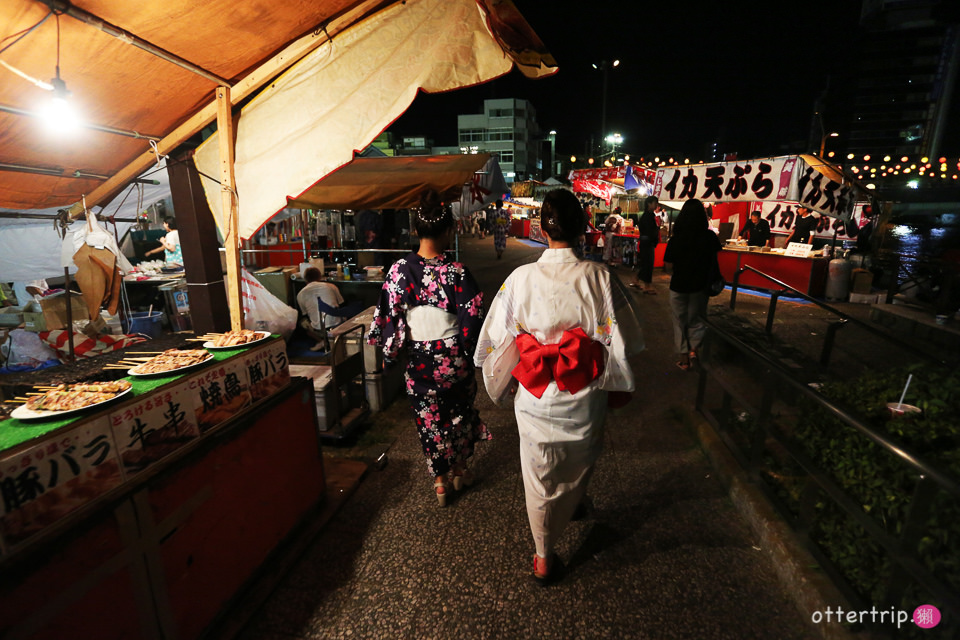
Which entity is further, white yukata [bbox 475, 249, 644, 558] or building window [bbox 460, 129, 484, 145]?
building window [bbox 460, 129, 484, 145]

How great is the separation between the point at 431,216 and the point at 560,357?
1.59 m

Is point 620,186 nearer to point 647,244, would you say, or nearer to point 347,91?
point 647,244

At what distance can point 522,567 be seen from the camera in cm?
283

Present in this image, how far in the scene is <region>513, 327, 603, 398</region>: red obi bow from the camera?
7.98 feet

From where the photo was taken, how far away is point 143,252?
10984 mm

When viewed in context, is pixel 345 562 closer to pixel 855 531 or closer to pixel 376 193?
pixel 855 531

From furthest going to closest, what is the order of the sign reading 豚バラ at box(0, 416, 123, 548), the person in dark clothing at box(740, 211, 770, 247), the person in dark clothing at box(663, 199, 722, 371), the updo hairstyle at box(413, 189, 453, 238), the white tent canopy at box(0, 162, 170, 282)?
1. the person in dark clothing at box(740, 211, 770, 247)
2. the white tent canopy at box(0, 162, 170, 282)
3. the person in dark clothing at box(663, 199, 722, 371)
4. the updo hairstyle at box(413, 189, 453, 238)
5. the sign reading 豚バラ at box(0, 416, 123, 548)

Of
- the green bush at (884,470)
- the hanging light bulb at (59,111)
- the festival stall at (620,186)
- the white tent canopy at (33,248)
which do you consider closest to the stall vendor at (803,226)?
the festival stall at (620,186)

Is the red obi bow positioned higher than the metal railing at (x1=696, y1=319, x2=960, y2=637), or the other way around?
the red obi bow

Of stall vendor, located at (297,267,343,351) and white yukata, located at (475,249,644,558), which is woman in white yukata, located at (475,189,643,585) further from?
stall vendor, located at (297,267,343,351)

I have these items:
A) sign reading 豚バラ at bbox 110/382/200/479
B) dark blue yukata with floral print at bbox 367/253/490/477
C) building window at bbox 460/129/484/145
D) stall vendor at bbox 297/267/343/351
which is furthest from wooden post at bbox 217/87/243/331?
building window at bbox 460/129/484/145

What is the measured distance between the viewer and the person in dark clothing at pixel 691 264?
5906 millimetres

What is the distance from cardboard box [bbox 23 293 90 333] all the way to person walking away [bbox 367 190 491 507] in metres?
6.57

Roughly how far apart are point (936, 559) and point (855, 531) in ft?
1.87
